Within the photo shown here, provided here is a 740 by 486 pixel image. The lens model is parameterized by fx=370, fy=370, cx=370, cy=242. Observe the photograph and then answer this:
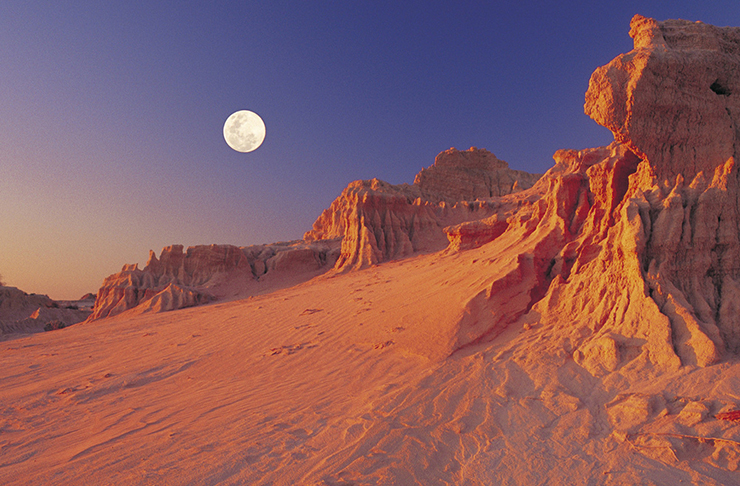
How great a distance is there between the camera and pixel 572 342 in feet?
19.3

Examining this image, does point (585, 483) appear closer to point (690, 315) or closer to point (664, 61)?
point (690, 315)

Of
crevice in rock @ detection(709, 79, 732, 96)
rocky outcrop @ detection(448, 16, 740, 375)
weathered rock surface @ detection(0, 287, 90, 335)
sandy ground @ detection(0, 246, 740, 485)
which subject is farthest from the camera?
weathered rock surface @ detection(0, 287, 90, 335)

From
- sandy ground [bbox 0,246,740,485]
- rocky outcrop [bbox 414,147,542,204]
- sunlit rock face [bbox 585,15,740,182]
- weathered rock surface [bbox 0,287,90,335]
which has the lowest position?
sandy ground [bbox 0,246,740,485]

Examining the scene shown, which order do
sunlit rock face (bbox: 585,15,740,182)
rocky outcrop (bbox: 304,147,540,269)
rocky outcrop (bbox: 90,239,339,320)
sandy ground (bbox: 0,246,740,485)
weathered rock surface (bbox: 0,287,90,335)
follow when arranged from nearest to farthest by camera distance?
1. sandy ground (bbox: 0,246,740,485)
2. sunlit rock face (bbox: 585,15,740,182)
3. weathered rock surface (bbox: 0,287,90,335)
4. rocky outcrop (bbox: 90,239,339,320)
5. rocky outcrop (bbox: 304,147,540,269)

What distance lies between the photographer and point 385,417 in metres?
4.84

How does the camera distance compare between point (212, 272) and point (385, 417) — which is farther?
point (212, 272)

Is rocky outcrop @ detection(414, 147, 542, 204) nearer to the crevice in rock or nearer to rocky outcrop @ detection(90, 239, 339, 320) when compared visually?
rocky outcrop @ detection(90, 239, 339, 320)

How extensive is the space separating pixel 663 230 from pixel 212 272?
30185mm

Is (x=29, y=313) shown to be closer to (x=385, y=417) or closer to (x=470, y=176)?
(x=385, y=417)

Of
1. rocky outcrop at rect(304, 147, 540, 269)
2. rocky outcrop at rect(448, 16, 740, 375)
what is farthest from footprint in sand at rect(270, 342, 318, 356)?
rocky outcrop at rect(304, 147, 540, 269)

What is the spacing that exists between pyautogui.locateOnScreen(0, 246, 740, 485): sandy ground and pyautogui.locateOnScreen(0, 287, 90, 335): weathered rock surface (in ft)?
68.1

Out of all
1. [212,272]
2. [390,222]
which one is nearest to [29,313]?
[212,272]

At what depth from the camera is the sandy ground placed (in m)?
3.77

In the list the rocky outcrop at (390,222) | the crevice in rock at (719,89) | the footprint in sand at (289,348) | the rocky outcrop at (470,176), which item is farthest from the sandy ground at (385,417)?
the rocky outcrop at (470,176)
